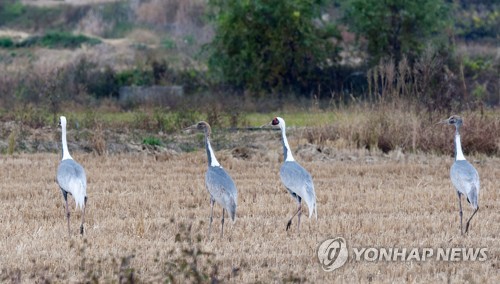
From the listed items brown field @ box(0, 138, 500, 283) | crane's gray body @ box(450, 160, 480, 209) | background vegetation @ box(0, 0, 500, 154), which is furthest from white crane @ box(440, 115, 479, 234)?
background vegetation @ box(0, 0, 500, 154)

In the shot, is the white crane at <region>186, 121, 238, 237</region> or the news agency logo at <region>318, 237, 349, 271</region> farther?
the white crane at <region>186, 121, 238, 237</region>

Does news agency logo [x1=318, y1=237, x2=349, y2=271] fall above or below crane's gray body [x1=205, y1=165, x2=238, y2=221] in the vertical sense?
below

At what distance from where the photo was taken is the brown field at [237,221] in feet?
30.4

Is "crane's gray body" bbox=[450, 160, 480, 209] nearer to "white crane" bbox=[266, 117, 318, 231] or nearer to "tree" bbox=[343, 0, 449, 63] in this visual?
"white crane" bbox=[266, 117, 318, 231]

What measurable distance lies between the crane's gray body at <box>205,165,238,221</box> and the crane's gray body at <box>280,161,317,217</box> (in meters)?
0.85

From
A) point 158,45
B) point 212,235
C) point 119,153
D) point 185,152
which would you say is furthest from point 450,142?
point 158,45

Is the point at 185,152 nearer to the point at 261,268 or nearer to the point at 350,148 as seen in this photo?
the point at 350,148

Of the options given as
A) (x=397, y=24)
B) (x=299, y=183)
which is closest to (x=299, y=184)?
(x=299, y=183)

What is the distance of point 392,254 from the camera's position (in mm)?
10062

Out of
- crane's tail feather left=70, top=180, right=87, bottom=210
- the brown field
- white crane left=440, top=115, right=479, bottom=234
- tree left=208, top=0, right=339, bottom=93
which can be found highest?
tree left=208, top=0, right=339, bottom=93

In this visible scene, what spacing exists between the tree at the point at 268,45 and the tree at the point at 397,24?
168 centimetres

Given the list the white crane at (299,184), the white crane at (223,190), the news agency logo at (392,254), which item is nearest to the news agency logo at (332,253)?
the news agency logo at (392,254)

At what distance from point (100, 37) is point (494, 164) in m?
30.2

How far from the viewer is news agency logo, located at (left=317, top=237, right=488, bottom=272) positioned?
387 inches
